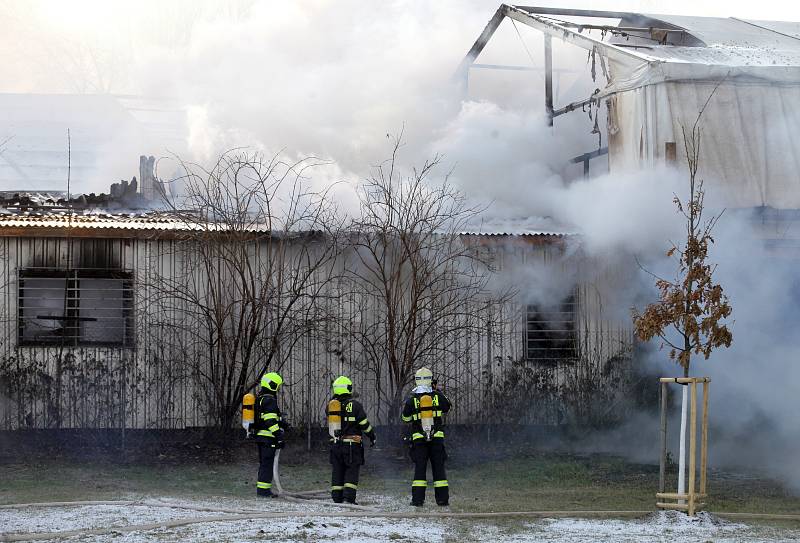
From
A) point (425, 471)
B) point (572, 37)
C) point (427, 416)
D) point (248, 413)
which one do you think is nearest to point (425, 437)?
point (427, 416)

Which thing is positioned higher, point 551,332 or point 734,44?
point 734,44

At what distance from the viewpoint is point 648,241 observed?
1530 cm

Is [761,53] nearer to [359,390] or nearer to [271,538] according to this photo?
[359,390]

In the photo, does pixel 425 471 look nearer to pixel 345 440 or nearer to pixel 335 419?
pixel 345 440

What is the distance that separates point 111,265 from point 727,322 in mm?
9274

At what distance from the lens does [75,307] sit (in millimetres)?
15039

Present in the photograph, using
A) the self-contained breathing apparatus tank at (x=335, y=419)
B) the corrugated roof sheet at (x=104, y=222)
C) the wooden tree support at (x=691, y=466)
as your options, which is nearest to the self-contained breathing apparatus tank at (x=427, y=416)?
the self-contained breathing apparatus tank at (x=335, y=419)

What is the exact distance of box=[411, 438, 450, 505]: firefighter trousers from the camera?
421 inches

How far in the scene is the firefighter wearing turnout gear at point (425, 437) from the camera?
1071cm

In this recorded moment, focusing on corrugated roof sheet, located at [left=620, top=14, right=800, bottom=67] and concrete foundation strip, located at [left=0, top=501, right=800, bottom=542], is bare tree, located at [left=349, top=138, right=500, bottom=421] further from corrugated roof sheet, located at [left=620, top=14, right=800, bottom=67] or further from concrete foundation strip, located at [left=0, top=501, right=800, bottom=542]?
concrete foundation strip, located at [left=0, top=501, right=800, bottom=542]

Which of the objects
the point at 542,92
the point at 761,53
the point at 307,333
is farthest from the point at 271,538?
the point at 542,92

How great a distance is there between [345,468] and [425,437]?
99 cm

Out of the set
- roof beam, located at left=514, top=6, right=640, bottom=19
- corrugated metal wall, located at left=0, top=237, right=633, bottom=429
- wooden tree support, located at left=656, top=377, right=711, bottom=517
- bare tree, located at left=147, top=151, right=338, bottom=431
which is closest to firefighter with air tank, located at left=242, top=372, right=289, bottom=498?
bare tree, located at left=147, top=151, right=338, bottom=431

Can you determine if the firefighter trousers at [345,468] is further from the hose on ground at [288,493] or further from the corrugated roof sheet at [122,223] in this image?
the corrugated roof sheet at [122,223]
